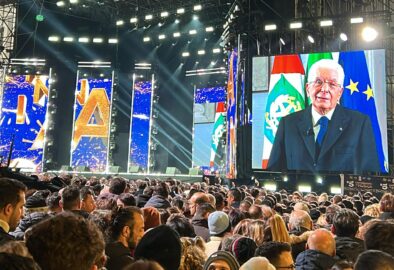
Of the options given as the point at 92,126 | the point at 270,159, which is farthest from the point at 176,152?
the point at 270,159

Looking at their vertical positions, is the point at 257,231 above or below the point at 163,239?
below

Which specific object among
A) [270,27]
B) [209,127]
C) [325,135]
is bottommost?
[325,135]

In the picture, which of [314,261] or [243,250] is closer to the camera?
[243,250]

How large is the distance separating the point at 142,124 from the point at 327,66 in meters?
12.6

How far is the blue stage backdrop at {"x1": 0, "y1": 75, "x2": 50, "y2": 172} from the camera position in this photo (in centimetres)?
2380

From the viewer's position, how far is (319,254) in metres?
3.49

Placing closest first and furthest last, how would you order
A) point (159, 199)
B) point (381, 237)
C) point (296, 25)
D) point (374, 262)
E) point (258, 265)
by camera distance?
point (374, 262)
point (258, 265)
point (381, 237)
point (159, 199)
point (296, 25)

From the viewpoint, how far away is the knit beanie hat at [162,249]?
235 centimetres

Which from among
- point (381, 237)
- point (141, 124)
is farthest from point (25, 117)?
point (381, 237)

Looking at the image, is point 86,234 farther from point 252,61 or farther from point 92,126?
point 92,126

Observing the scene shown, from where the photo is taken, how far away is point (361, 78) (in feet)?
51.9

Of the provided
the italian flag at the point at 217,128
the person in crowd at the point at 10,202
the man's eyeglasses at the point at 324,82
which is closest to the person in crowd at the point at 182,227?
the person in crowd at the point at 10,202

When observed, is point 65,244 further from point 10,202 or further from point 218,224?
point 218,224

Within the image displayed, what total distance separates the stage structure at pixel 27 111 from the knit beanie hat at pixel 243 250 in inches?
882
